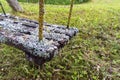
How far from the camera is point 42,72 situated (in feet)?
12.7

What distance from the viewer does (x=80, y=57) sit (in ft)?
14.4

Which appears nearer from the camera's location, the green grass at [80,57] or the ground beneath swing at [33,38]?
the ground beneath swing at [33,38]

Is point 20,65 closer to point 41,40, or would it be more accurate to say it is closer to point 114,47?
point 41,40

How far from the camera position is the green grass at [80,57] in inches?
155

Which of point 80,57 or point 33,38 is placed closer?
point 33,38

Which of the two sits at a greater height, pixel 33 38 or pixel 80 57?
pixel 33 38

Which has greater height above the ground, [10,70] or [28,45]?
[28,45]

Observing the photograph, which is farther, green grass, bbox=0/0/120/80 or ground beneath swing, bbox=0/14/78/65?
green grass, bbox=0/0/120/80

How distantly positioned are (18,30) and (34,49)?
0.68m

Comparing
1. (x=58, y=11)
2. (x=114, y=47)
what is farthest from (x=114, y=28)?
(x=58, y=11)

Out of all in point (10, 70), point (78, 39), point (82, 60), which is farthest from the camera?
point (78, 39)

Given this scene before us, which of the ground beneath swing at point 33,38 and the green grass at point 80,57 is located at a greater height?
the ground beneath swing at point 33,38

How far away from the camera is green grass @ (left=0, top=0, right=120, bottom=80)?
394 cm

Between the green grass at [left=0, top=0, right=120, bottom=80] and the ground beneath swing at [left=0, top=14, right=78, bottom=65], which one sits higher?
the ground beneath swing at [left=0, top=14, right=78, bottom=65]
